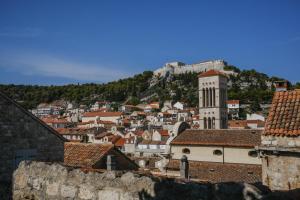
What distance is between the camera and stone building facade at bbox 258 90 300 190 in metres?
10.7

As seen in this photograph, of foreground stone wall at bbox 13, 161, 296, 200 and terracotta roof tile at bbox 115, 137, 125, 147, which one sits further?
terracotta roof tile at bbox 115, 137, 125, 147

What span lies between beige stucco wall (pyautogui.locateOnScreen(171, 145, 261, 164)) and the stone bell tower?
33.7m

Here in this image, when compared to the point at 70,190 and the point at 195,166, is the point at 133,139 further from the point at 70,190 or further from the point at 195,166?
the point at 70,190

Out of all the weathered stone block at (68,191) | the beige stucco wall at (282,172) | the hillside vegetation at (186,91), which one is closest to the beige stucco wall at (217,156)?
the beige stucco wall at (282,172)

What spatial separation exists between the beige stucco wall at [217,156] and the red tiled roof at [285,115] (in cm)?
1624

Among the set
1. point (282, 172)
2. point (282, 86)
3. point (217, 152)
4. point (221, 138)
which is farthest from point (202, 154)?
point (282, 172)

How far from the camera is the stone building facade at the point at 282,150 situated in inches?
421

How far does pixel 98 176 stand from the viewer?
5246 mm

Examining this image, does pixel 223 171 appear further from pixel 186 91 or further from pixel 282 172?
pixel 186 91

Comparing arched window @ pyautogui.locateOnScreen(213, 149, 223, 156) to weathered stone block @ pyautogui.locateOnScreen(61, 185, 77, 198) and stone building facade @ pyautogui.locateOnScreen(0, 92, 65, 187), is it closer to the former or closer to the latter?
stone building facade @ pyautogui.locateOnScreen(0, 92, 65, 187)

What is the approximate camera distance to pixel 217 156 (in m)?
30.5

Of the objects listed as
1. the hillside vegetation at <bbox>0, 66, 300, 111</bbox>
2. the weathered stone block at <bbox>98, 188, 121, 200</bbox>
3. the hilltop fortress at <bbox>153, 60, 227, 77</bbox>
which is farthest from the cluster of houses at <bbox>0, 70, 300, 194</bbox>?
the hilltop fortress at <bbox>153, 60, 227, 77</bbox>

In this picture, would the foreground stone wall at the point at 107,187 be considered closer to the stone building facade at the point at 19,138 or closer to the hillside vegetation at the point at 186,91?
the stone building facade at the point at 19,138

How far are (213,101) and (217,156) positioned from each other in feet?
127
